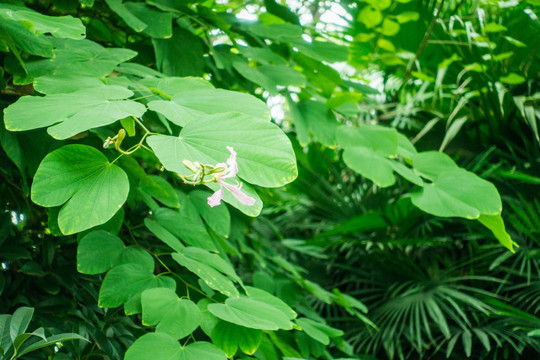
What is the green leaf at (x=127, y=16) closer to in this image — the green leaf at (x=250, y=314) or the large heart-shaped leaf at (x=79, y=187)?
the large heart-shaped leaf at (x=79, y=187)

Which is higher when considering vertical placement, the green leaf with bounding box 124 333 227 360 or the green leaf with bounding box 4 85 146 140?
the green leaf with bounding box 4 85 146 140

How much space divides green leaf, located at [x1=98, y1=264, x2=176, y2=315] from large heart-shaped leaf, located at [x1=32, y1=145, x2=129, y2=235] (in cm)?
18

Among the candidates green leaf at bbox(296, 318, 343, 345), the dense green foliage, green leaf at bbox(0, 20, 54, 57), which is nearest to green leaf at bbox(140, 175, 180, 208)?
the dense green foliage

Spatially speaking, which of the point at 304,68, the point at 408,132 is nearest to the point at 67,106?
the point at 304,68

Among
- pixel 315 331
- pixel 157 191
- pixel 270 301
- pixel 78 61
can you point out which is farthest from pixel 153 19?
pixel 315 331

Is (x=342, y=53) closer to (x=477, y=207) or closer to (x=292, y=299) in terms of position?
(x=477, y=207)

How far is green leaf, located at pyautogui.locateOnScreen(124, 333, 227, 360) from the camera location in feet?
1.88

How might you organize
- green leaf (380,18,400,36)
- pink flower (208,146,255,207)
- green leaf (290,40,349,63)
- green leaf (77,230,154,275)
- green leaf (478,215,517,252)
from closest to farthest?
pink flower (208,146,255,207) → green leaf (77,230,154,275) → green leaf (478,215,517,252) → green leaf (290,40,349,63) → green leaf (380,18,400,36)

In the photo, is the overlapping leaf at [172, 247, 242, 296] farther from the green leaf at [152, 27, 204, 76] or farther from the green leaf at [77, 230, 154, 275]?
the green leaf at [152, 27, 204, 76]

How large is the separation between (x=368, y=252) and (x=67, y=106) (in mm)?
1879

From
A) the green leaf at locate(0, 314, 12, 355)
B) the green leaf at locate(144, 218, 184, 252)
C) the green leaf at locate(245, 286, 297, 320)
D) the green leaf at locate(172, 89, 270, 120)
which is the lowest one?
the green leaf at locate(245, 286, 297, 320)

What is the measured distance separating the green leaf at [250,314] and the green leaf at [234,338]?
0.02 m

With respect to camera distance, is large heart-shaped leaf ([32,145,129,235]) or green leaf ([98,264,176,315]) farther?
green leaf ([98,264,176,315])

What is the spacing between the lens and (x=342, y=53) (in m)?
1.09
